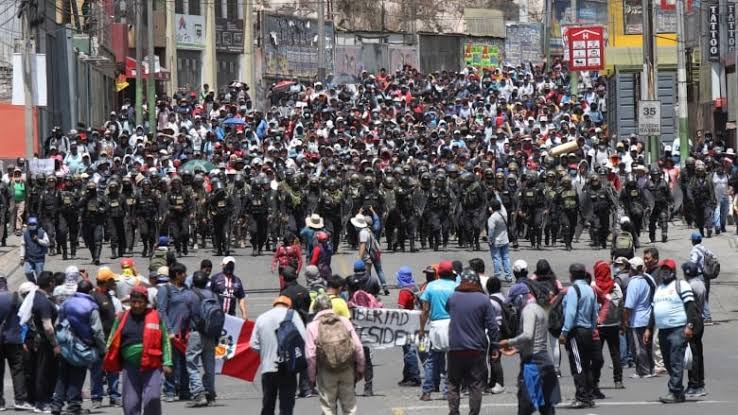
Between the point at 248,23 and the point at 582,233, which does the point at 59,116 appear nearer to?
the point at 582,233

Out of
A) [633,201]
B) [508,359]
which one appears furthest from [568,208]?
[508,359]

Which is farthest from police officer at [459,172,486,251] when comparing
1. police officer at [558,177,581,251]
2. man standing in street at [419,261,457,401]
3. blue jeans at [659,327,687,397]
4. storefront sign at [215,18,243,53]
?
storefront sign at [215,18,243,53]

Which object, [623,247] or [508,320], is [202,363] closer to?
[508,320]

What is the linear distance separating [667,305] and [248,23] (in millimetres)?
58874

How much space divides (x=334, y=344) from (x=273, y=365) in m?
0.78

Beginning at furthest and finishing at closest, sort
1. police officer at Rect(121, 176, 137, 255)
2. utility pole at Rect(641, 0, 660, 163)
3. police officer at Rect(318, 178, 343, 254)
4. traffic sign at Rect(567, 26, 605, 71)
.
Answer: traffic sign at Rect(567, 26, 605, 71), utility pole at Rect(641, 0, 660, 163), police officer at Rect(318, 178, 343, 254), police officer at Rect(121, 176, 137, 255)

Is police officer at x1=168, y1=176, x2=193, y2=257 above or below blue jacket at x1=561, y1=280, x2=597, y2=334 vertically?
above

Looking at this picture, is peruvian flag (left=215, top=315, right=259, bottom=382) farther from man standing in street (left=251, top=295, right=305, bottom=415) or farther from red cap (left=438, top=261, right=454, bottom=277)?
man standing in street (left=251, top=295, right=305, bottom=415)

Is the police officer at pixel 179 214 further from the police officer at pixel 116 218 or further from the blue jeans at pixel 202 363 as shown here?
the blue jeans at pixel 202 363

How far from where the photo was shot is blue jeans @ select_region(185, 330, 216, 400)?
1912 cm

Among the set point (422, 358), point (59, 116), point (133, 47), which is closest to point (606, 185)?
point (422, 358)

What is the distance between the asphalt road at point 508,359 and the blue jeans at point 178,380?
0.28 m

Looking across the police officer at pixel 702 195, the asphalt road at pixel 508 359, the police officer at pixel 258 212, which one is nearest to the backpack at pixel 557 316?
the asphalt road at pixel 508 359

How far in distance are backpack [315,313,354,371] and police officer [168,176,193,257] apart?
16.9 m
